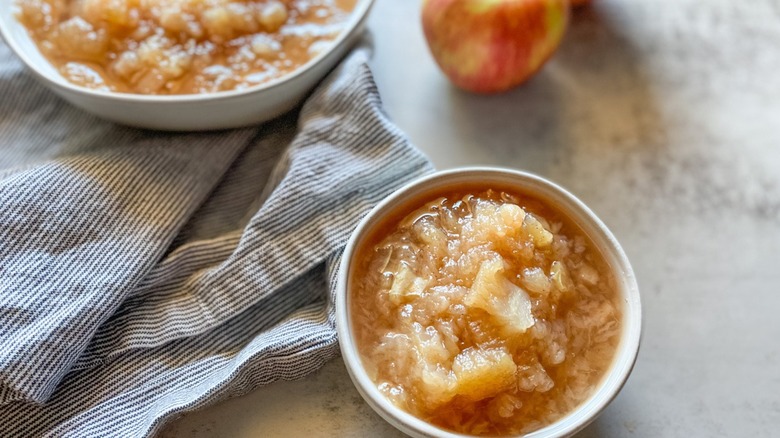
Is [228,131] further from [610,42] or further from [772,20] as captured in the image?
[772,20]

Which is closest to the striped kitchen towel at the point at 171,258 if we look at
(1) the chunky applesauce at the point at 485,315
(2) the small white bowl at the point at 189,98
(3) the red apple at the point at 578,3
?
(2) the small white bowl at the point at 189,98

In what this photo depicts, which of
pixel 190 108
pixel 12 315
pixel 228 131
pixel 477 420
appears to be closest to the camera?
pixel 477 420

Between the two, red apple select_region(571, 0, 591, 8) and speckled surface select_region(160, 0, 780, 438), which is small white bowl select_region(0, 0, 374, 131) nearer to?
speckled surface select_region(160, 0, 780, 438)

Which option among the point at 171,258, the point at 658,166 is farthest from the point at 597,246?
the point at 171,258

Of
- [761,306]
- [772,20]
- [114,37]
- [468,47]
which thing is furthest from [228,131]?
[772,20]

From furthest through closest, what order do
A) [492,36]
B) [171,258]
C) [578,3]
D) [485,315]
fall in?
[578,3] → [492,36] → [171,258] → [485,315]

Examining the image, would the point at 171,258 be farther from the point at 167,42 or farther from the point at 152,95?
the point at 167,42
